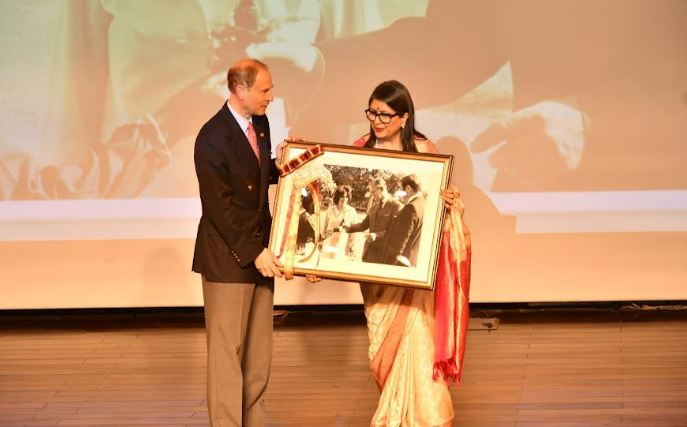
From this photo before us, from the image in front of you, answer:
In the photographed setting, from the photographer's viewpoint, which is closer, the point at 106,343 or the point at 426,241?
the point at 426,241

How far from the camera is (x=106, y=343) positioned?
615 centimetres

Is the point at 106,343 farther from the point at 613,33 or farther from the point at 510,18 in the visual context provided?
the point at 613,33

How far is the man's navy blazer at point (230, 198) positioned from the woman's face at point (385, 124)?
1.31 feet

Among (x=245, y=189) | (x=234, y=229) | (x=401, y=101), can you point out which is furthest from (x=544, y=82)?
(x=234, y=229)

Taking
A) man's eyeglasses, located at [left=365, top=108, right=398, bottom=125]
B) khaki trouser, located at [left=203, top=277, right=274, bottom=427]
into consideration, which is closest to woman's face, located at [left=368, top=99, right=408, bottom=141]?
man's eyeglasses, located at [left=365, top=108, right=398, bottom=125]

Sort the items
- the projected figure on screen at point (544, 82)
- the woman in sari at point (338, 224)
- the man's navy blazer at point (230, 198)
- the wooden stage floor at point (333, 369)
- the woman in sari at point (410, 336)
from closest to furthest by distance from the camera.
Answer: the man's navy blazer at point (230, 198), the woman in sari at point (338, 224), the woman in sari at point (410, 336), the wooden stage floor at point (333, 369), the projected figure on screen at point (544, 82)

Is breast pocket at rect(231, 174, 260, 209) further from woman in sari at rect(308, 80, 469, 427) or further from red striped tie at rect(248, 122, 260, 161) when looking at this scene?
woman in sari at rect(308, 80, 469, 427)

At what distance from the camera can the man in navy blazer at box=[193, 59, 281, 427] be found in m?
3.90

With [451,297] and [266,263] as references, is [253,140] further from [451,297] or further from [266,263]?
[451,297]

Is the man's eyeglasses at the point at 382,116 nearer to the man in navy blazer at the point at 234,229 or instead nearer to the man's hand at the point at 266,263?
the man in navy blazer at the point at 234,229

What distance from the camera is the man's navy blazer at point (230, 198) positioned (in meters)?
3.89

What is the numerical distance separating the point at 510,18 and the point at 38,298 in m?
3.09

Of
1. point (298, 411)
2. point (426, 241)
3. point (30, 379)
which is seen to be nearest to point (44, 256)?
point (30, 379)

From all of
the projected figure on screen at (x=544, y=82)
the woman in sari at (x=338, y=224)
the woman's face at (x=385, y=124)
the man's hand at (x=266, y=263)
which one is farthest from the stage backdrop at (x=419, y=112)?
the man's hand at (x=266, y=263)
